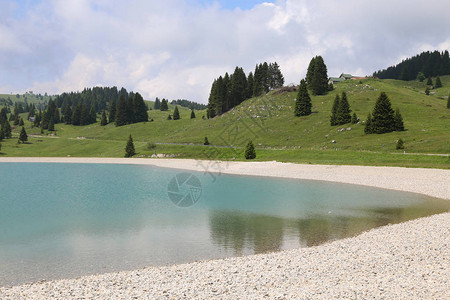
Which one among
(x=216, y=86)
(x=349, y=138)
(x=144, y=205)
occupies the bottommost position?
(x=144, y=205)

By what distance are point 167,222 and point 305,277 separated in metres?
15.6

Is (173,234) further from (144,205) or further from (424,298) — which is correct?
(424,298)

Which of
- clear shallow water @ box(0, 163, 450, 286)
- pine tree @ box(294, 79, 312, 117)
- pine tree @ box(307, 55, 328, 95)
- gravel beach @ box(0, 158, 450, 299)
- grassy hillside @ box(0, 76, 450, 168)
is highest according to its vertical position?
pine tree @ box(307, 55, 328, 95)

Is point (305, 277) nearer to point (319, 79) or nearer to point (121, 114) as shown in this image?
point (319, 79)

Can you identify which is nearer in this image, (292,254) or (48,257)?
(292,254)

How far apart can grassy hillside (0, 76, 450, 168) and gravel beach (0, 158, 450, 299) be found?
41625 mm

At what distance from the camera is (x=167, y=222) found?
27.0 metres

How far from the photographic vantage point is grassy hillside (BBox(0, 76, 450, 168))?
67812 millimetres

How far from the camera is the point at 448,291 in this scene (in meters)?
11.8

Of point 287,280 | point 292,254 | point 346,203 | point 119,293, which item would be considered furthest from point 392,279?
point 346,203

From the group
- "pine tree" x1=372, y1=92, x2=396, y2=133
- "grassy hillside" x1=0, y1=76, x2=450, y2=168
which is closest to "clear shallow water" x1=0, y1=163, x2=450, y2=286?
"grassy hillside" x1=0, y1=76, x2=450, y2=168

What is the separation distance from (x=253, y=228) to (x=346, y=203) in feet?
46.7

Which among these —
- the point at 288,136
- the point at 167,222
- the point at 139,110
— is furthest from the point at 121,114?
the point at 167,222

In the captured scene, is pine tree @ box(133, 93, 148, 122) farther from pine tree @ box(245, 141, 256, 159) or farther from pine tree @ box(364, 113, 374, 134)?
pine tree @ box(364, 113, 374, 134)
